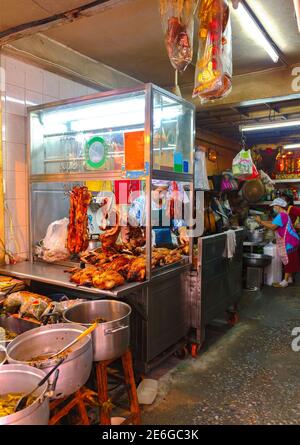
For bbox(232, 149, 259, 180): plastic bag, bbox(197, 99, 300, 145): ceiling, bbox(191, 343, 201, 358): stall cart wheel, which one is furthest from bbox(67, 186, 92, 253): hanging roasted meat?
bbox(197, 99, 300, 145): ceiling

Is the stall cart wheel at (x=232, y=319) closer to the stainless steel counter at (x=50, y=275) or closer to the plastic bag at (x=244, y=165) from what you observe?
the stainless steel counter at (x=50, y=275)

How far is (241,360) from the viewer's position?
11.2 feet

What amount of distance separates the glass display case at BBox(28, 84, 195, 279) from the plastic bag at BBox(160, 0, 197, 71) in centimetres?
67

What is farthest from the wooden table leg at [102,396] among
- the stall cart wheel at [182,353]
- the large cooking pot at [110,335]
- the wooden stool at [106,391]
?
the stall cart wheel at [182,353]

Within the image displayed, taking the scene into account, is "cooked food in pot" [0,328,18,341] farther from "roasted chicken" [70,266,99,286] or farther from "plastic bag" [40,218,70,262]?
"plastic bag" [40,218,70,262]

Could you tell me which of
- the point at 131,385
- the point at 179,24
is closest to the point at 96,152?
the point at 179,24

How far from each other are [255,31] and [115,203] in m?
2.08

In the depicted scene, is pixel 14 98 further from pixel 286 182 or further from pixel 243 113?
pixel 286 182

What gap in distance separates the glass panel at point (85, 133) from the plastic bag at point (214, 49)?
0.87 metres

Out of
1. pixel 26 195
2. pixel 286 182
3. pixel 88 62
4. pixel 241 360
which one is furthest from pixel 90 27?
pixel 286 182

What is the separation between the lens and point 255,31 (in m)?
3.21

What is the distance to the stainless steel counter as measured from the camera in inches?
99.7

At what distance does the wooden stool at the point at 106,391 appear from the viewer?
2068 mm

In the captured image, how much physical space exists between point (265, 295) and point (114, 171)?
3.96 meters
